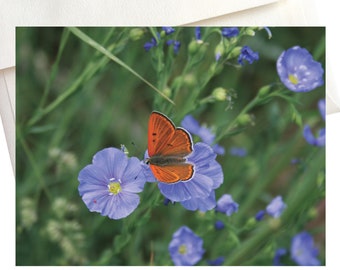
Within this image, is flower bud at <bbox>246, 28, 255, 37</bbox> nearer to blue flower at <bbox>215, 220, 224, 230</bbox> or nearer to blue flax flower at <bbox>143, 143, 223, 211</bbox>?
blue flax flower at <bbox>143, 143, 223, 211</bbox>

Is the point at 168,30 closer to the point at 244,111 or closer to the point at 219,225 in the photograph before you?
the point at 244,111

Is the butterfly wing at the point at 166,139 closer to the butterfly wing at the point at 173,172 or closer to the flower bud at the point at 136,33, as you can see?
the butterfly wing at the point at 173,172

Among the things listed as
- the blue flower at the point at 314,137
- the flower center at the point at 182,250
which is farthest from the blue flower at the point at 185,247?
the blue flower at the point at 314,137

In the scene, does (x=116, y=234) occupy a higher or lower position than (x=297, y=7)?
lower

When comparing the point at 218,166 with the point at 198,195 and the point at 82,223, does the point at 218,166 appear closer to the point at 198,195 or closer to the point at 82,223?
the point at 198,195

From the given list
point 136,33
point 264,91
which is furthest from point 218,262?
point 136,33

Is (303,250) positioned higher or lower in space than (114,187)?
lower

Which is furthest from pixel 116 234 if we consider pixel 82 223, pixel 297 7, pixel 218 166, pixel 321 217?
pixel 297 7
